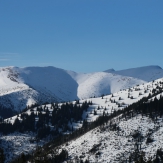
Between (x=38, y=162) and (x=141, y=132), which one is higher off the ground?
(x=38, y=162)

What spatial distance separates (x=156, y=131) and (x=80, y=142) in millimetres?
45649

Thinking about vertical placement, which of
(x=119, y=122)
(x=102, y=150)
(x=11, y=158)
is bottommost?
(x=11, y=158)

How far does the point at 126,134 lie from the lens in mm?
169375

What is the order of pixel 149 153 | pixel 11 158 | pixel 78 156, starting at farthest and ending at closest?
pixel 11 158
pixel 78 156
pixel 149 153

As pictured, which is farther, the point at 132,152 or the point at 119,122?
the point at 119,122

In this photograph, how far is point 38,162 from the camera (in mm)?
41156

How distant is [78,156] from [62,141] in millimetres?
43254

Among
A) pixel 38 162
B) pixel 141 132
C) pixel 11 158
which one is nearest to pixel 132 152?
pixel 141 132

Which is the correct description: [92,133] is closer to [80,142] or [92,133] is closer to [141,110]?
[80,142]

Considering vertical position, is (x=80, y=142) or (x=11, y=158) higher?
(x=80, y=142)

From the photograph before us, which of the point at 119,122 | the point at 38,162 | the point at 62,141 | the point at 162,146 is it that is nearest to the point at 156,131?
the point at 162,146

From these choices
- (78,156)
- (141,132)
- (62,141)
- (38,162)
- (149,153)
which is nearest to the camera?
(38,162)

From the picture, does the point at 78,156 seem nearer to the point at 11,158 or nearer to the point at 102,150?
the point at 102,150

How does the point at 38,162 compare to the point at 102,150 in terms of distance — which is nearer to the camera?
the point at 38,162
